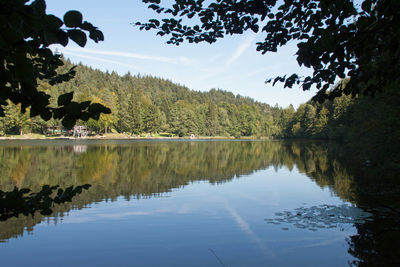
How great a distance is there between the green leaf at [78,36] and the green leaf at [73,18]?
42 millimetres

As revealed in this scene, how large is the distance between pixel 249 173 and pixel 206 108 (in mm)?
132568

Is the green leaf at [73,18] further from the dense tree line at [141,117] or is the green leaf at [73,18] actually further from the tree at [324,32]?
the dense tree line at [141,117]

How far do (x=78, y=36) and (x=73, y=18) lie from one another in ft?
0.34

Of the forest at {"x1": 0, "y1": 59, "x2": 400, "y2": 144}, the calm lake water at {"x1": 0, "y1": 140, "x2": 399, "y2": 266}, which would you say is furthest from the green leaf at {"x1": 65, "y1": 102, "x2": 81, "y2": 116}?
the forest at {"x1": 0, "y1": 59, "x2": 400, "y2": 144}

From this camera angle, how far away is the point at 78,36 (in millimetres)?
1688

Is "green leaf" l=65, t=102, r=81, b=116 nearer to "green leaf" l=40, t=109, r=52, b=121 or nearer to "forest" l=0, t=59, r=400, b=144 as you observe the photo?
"green leaf" l=40, t=109, r=52, b=121

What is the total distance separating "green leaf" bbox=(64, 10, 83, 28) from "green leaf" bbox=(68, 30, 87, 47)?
42 mm

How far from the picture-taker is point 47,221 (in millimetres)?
11391

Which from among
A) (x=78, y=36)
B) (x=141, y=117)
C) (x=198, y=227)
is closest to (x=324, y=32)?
(x=78, y=36)

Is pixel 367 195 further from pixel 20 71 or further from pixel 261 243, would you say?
pixel 20 71

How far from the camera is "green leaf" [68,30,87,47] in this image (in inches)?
65.4

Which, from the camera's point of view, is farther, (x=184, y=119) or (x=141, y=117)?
(x=184, y=119)

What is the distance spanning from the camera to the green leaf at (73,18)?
158 centimetres

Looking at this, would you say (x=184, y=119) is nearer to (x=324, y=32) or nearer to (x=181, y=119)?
(x=181, y=119)
